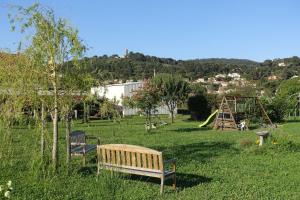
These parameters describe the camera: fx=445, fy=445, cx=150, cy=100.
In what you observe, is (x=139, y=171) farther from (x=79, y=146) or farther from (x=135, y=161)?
(x=79, y=146)

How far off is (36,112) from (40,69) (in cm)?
89

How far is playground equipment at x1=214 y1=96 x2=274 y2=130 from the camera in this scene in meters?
23.9

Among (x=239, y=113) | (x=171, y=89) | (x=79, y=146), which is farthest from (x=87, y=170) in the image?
(x=171, y=89)

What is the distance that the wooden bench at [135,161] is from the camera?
8.11m

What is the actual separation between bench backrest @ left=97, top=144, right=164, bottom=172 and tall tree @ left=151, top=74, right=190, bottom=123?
2261cm

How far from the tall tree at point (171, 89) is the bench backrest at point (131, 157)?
22611 mm

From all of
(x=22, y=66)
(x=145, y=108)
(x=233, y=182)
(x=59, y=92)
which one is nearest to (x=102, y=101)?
(x=59, y=92)

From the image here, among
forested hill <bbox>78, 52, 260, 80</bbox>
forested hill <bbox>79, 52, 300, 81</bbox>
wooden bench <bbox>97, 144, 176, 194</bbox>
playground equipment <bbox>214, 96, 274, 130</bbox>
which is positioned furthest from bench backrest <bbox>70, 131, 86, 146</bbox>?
forested hill <bbox>79, 52, 300, 81</bbox>

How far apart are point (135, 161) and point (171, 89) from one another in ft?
78.3

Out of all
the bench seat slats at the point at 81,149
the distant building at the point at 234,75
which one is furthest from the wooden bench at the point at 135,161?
the distant building at the point at 234,75

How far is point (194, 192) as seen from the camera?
7.92 metres

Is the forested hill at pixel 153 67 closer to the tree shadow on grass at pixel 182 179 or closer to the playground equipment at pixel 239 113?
the playground equipment at pixel 239 113

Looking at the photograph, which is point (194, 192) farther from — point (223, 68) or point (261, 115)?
point (223, 68)

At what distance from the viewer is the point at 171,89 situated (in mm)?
32219
